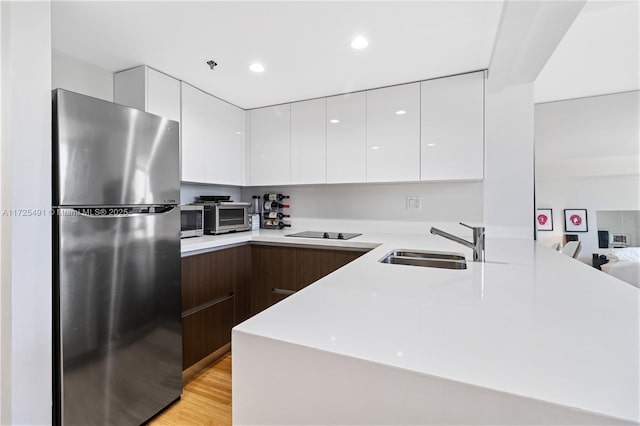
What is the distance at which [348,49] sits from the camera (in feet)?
6.01

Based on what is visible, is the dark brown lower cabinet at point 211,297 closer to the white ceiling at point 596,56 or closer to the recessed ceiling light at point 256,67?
the recessed ceiling light at point 256,67

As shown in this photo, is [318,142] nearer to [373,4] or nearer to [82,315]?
[373,4]

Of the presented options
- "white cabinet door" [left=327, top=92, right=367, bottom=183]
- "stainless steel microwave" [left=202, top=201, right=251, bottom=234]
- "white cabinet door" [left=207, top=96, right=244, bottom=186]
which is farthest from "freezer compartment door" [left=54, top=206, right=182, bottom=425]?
"white cabinet door" [left=327, top=92, right=367, bottom=183]

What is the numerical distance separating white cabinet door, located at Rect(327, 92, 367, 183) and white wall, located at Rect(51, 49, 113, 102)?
65.4 inches

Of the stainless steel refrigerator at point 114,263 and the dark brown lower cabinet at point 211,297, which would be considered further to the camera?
the dark brown lower cabinet at point 211,297

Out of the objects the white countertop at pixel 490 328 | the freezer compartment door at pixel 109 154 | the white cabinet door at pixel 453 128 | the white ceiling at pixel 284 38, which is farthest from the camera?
the white cabinet door at pixel 453 128

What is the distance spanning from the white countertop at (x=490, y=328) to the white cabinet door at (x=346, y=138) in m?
1.51

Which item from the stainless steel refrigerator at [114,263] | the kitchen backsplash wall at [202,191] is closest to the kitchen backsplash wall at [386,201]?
the kitchen backsplash wall at [202,191]

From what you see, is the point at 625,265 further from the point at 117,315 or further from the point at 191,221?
the point at 117,315

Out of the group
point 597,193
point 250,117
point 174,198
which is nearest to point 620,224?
point 597,193

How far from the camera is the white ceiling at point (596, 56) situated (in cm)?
160

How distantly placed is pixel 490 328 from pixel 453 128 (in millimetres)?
1914

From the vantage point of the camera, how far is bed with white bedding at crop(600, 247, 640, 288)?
8.34ft

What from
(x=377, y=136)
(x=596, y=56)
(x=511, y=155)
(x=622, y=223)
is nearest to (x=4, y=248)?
(x=377, y=136)
